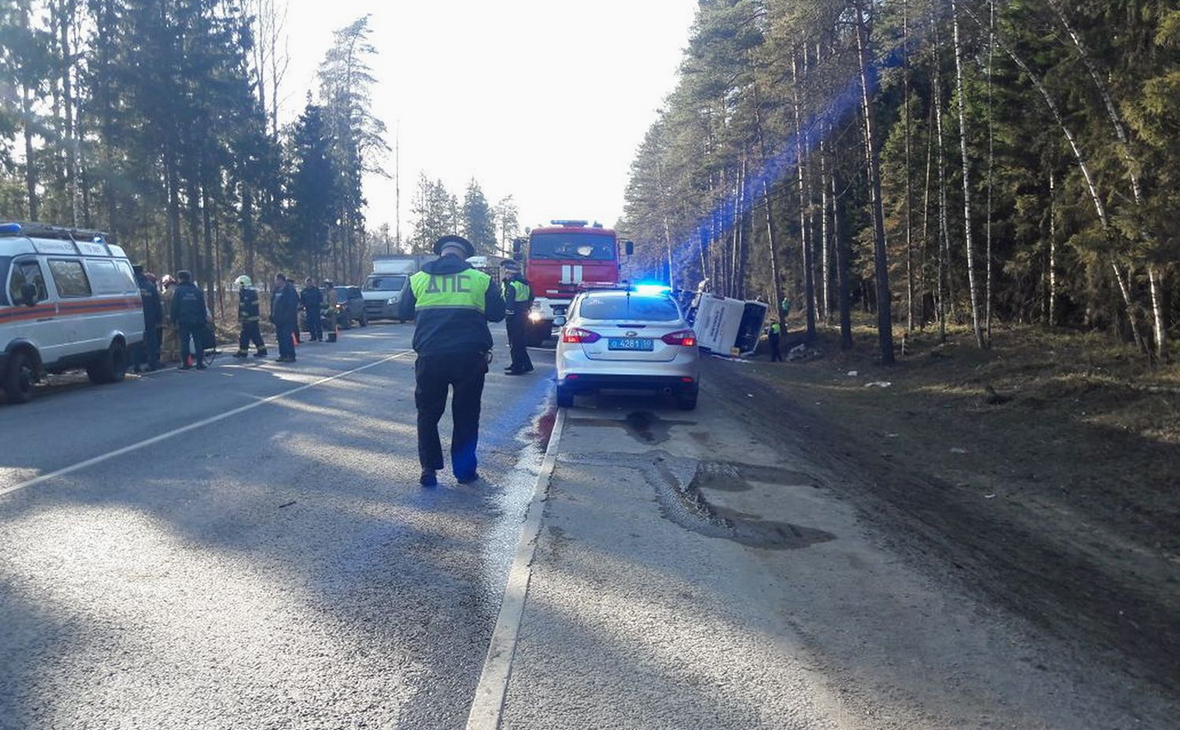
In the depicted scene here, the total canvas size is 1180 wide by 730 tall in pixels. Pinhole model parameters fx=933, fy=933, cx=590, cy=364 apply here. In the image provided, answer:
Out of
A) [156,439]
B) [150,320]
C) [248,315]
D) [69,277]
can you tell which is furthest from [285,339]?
[156,439]

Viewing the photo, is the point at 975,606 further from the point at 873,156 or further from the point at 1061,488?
the point at 873,156

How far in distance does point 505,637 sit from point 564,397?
8.63 metres

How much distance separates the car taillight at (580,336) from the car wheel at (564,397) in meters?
0.69

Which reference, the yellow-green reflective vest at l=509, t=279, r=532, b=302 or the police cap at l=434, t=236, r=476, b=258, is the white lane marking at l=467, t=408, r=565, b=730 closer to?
the police cap at l=434, t=236, r=476, b=258

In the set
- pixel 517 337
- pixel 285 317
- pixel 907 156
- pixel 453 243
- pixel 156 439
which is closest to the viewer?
pixel 453 243

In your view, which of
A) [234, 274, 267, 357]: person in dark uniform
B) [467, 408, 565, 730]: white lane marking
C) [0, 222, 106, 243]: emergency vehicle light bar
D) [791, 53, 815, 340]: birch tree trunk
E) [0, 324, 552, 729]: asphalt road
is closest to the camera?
[467, 408, 565, 730]: white lane marking

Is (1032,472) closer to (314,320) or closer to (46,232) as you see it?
(46,232)

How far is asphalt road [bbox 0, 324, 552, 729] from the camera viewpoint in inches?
158

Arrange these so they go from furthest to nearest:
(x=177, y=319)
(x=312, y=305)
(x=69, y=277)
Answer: (x=312, y=305)
(x=177, y=319)
(x=69, y=277)

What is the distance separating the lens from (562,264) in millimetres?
24188

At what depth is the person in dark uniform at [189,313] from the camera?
1894 cm

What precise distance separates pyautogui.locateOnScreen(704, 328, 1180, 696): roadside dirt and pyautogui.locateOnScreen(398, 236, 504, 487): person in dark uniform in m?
3.53

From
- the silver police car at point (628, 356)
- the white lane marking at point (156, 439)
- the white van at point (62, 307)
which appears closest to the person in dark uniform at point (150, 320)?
the white van at point (62, 307)

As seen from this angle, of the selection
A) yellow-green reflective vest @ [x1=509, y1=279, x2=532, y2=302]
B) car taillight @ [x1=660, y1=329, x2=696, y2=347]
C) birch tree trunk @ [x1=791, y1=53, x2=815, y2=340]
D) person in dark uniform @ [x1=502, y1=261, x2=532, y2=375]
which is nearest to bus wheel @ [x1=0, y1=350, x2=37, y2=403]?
person in dark uniform @ [x1=502, y1=261, x2=532, y2=375]
